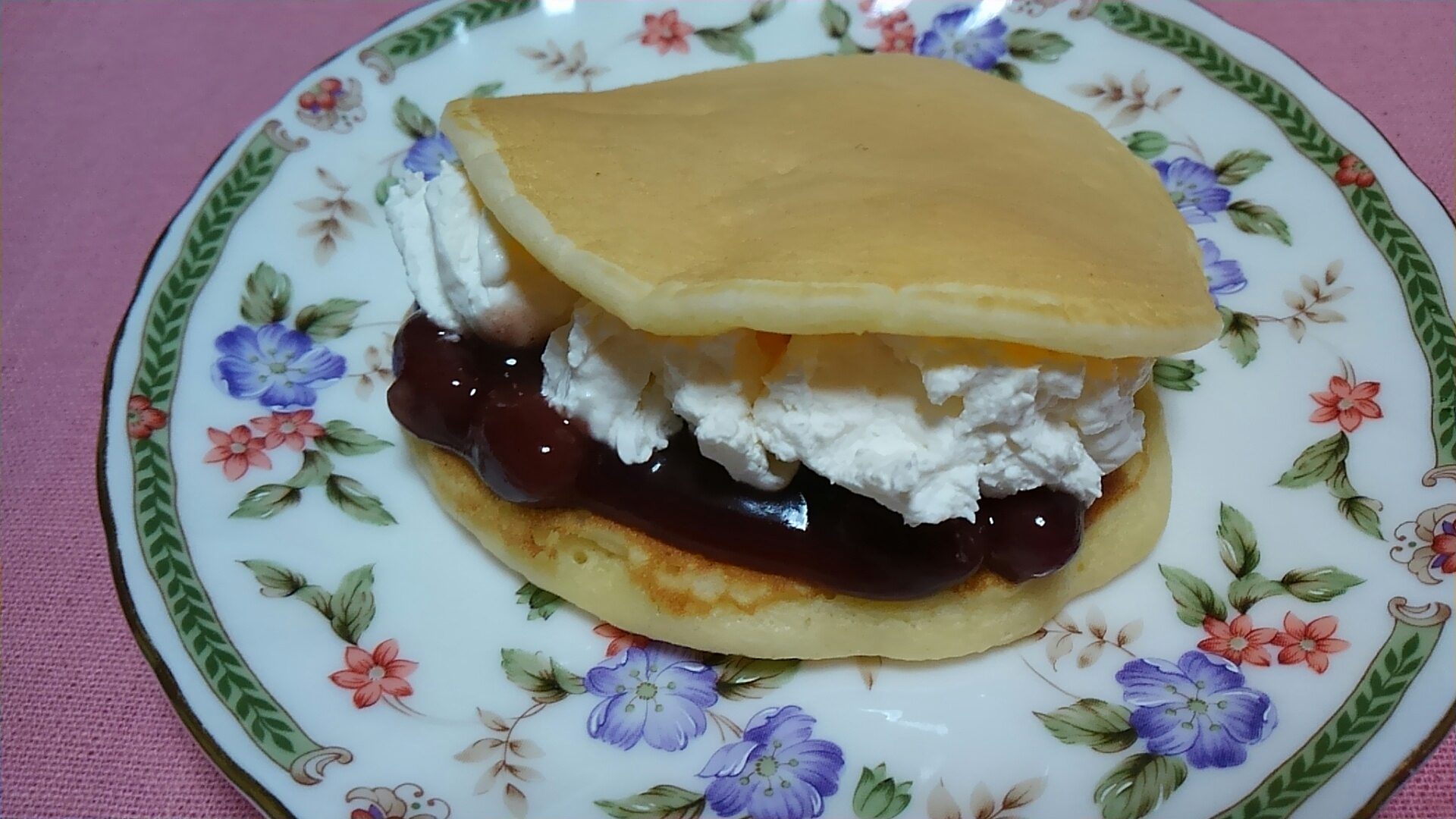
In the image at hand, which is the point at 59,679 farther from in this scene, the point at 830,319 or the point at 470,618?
the point at 830,319

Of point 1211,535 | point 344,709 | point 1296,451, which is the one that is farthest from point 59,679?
point 1296,451

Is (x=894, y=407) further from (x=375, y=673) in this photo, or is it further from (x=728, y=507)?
(x=375, y=673)

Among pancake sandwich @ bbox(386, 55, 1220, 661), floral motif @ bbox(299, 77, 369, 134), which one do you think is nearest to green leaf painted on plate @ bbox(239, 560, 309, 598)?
pancake sandwich @ bbox(386, 55, 1220, 661)

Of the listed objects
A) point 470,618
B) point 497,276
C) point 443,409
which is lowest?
point 470,618

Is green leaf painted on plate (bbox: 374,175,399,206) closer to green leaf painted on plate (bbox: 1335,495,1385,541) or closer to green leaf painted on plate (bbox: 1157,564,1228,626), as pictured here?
green leaf painted on plate (bbox: 1157,564,1228,626)

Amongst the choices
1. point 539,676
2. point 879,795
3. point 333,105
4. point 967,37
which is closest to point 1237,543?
point 879,795

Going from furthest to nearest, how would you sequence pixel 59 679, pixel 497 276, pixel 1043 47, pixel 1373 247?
pixel 1043 47 < pixel 1373 247 < pixel 59 679 < pixel 497 276
